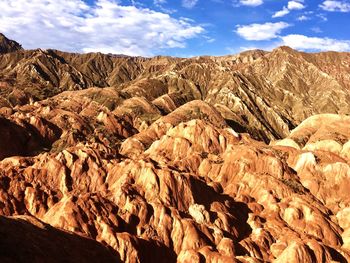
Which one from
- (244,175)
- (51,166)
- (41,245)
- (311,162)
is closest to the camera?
(41,245)

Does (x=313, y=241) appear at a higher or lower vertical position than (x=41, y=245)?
lower

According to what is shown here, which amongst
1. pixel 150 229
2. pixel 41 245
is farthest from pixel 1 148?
pixel 41 245

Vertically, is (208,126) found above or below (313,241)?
above

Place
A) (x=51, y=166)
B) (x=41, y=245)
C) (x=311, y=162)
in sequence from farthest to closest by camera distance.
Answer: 1. (x=311, y=162)
2. (x=51, y=166)
3. (x=41, y=245)

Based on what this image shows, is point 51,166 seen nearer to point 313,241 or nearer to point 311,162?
point 313,241

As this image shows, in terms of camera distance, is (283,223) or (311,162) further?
(311,162)

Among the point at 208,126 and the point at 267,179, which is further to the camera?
the point at 208,126

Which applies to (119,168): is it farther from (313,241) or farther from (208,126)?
(208,126)

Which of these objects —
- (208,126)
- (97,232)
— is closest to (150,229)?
(97,232)

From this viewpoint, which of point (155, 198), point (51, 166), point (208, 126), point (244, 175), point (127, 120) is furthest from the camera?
point (127, 120)
